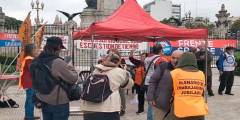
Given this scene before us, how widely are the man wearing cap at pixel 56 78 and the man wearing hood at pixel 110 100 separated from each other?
33 cm

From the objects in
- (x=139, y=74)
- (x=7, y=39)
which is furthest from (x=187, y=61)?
(x=7, y=39)

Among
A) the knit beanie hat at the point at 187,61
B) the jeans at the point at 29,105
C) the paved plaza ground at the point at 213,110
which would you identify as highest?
the knit beanie hat at the point at 187,61

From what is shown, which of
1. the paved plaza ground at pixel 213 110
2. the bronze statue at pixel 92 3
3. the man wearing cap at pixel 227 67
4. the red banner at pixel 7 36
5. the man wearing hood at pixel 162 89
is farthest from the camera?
the bronze statue at pixel 92 3

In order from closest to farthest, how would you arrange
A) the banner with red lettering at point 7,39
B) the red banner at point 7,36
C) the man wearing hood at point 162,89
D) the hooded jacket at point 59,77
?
the man wearing hood at point 162,89, the hooded jacket at point 59,77, the banner with red lettering at point 7,39, the red banner at point 7,36

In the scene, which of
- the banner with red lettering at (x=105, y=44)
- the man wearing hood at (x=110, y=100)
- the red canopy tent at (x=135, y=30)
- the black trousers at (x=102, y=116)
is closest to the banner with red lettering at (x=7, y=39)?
the banner with red lettering at (x=105, y=44)

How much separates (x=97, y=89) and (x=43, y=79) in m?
0.81

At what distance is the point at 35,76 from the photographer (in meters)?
7.09

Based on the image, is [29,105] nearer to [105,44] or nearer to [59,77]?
[59,77]

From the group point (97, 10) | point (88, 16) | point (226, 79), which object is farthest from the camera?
point (97, 10)

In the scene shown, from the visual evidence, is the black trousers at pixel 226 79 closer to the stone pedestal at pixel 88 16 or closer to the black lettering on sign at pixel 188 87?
the black lettering on sign at pixel 188 87

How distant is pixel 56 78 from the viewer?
6.89 meters

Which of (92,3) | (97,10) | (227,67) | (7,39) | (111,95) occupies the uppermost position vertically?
(92,3)

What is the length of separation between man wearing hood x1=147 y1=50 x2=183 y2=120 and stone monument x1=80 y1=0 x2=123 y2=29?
23.1 meters

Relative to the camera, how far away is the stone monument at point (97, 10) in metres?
30.3
